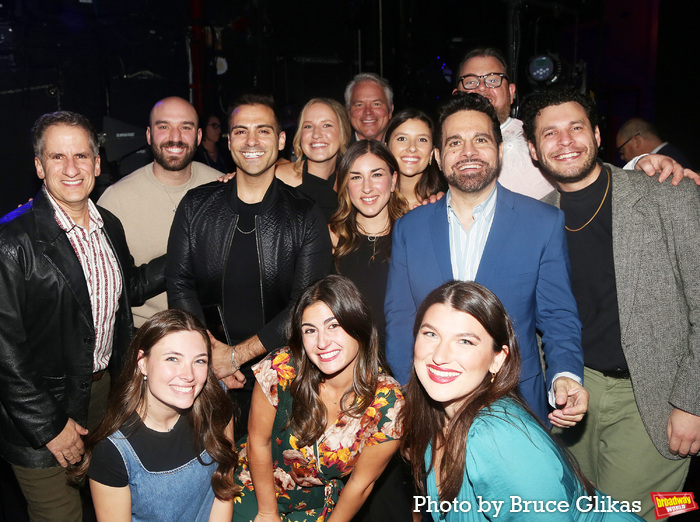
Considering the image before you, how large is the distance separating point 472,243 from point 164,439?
1.45 meters

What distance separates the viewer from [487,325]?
1.78 m

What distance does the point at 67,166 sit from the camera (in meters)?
2.39

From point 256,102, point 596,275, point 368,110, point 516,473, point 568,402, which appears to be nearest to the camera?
point 516,473

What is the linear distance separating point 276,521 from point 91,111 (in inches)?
216

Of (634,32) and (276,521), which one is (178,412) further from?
(634,32)

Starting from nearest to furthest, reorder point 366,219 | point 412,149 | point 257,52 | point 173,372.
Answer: point 173,372
point 366,219
point 412,149
point 257,52

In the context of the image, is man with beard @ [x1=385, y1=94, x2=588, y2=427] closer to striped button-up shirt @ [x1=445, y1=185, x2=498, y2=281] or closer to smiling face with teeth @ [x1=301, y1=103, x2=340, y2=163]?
striped button-up shirt @ [x1=445, y1=185, x2=498, y2=281]

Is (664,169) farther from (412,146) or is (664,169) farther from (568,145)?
(412,146)

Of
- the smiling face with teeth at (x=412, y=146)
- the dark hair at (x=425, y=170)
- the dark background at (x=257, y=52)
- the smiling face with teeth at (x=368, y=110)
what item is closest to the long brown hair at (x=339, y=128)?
the smiling face with teeth at (x=368, y=110)

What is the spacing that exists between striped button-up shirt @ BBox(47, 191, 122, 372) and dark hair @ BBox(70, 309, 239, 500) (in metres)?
0.39

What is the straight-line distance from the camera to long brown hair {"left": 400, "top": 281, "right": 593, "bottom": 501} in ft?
5.69

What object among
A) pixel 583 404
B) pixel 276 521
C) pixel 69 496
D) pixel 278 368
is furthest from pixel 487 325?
pixel 69 496

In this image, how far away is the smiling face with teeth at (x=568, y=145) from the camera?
7.60ft

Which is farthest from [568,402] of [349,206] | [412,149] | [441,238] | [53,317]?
[53,317]
